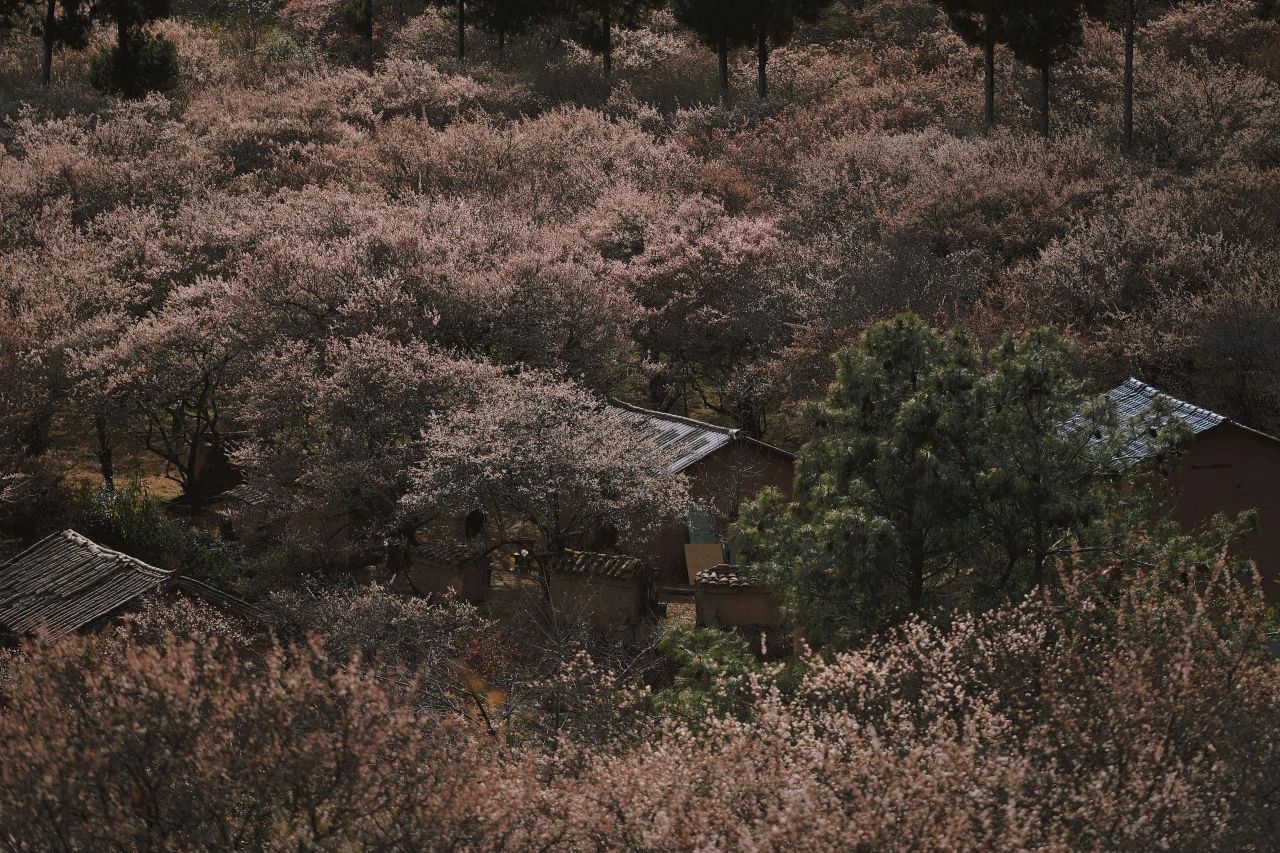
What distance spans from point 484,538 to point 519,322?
5.76 metres

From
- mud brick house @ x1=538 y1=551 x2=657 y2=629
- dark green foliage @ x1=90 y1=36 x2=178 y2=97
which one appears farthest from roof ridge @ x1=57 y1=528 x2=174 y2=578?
dark green foliage @ x1=90 y1=36 x2=178 y2=97

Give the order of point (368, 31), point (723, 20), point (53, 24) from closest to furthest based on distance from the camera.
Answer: point (723, 20), point (53, 24), point (368, 31)

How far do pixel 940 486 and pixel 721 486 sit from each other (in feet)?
36.5

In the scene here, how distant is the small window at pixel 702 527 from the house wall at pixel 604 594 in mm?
2779

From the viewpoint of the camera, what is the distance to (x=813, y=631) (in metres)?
21.6

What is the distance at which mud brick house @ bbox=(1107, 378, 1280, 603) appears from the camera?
94.6 feet

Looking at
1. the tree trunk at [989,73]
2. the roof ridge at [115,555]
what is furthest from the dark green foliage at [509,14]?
the roof ridge at [115,555]

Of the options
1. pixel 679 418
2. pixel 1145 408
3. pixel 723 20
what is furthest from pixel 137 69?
pixel 1145 408

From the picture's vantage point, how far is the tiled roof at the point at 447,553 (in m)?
30.4

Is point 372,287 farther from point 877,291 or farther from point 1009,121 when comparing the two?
point 1009,121

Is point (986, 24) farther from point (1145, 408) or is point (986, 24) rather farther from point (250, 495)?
point (250, 495)

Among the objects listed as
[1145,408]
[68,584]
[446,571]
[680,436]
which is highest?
[1145,408]

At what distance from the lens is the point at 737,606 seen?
1088 inches

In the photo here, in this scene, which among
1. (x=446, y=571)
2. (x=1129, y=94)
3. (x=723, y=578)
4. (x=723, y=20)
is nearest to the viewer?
(x=723, y=578)
